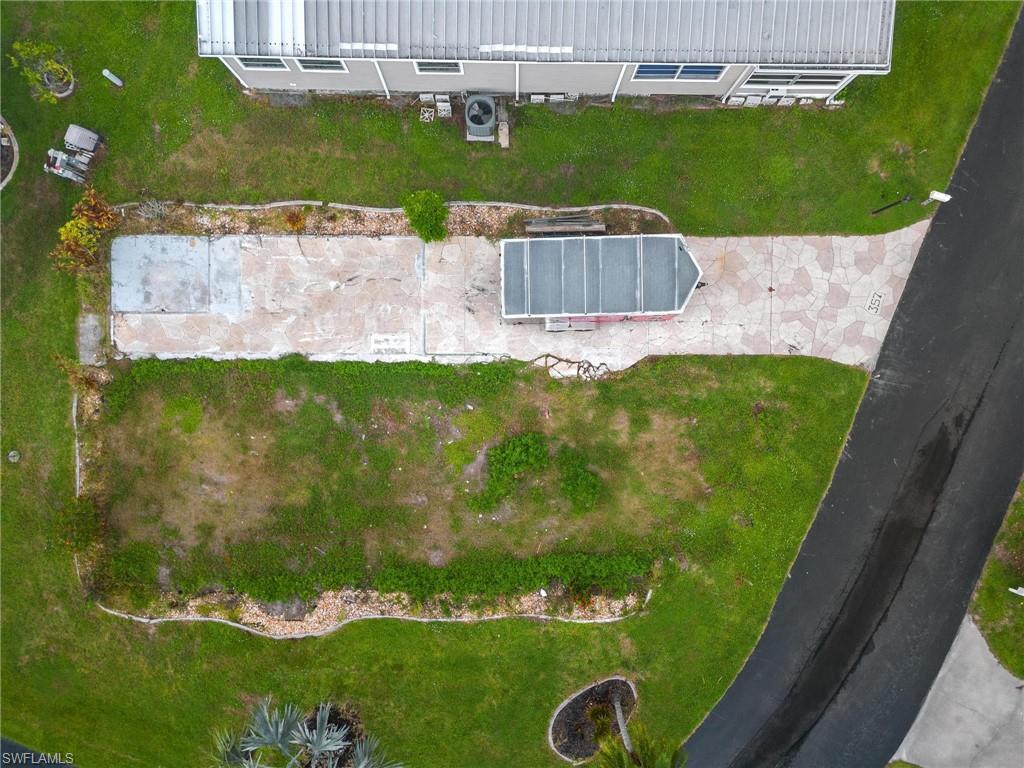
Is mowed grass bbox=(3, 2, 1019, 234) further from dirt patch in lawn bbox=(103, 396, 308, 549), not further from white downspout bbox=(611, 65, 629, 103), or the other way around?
dirt patch in lawn bbox=(103, 396, 308, 549)

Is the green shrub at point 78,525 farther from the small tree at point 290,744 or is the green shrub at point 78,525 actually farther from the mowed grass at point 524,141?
the mowed grass at point 524,141

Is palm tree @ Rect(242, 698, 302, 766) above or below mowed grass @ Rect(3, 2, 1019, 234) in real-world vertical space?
below

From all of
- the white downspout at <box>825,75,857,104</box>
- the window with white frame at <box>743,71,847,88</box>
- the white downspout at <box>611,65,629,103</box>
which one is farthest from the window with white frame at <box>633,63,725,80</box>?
the white downspout at <box>825,75,857,104</box>

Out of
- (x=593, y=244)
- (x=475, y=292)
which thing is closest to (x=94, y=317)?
(x=475, y=292)

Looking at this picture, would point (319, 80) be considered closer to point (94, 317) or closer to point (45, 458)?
point (94, 317)

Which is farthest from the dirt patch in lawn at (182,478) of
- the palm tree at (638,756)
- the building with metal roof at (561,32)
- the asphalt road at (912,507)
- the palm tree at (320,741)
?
the asphalt road at (912,507)

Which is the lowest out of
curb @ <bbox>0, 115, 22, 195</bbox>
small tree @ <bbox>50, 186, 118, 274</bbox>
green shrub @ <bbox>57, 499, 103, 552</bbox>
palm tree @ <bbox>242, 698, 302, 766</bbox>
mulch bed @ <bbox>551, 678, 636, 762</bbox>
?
mulch bed @ <bbox>551, 678, 636, 762</bbox>
